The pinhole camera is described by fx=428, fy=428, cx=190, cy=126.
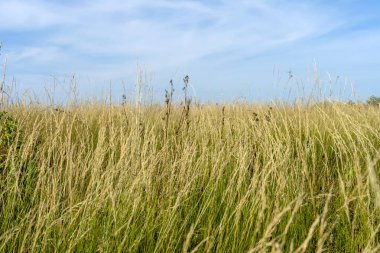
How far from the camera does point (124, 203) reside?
113 inches

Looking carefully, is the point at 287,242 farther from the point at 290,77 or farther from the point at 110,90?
the point at 110,90

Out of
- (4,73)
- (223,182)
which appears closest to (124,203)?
(223,182)

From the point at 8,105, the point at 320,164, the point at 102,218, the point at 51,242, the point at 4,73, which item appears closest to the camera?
the point at 51,242

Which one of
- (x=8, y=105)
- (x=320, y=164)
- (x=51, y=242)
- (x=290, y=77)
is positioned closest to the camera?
(x=51, y=242)

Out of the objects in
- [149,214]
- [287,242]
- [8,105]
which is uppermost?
[8,105]

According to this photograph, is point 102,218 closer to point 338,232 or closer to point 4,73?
point 338,232

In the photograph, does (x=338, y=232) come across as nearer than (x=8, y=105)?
Yes

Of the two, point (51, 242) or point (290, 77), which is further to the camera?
point (290, 77)

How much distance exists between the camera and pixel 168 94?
4.51 m

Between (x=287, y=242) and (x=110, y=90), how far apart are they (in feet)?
12.4

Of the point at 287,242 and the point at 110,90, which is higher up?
the point at 110,90

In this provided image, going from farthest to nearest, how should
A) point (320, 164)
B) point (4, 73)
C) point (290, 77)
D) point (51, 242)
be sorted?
point (290, 77), point (320, 164), point (4, 73), point (51, 242)

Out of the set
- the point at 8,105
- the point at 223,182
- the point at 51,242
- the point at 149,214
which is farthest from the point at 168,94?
the point at 8,105

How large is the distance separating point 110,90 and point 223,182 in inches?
113
